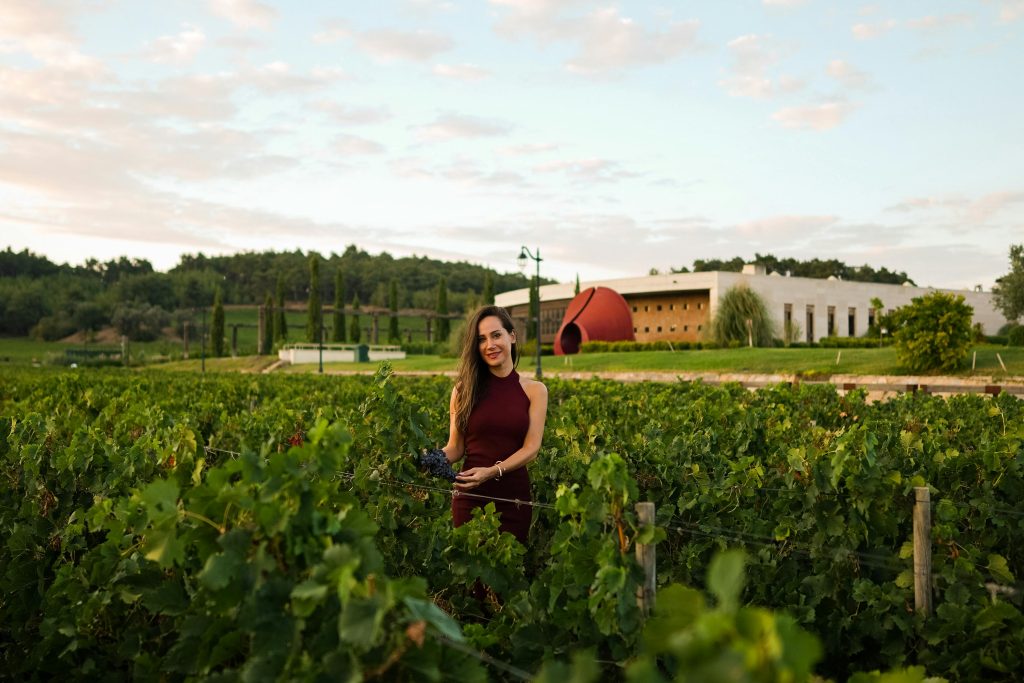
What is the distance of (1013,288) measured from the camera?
135ft

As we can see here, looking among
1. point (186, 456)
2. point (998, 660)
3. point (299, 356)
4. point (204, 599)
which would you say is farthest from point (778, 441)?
point (299, 356)

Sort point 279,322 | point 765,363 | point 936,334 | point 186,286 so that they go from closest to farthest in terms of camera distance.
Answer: point 936,334 → point 765,363 → point 279,322 → point 186,286

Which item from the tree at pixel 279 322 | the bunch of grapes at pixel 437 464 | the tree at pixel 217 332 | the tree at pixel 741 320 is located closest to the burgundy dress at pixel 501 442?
the bunch of grapes at pixel 437 464

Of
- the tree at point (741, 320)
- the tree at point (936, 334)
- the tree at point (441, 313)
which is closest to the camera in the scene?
the tree at point (936, 334)

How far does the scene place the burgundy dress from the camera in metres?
4.71

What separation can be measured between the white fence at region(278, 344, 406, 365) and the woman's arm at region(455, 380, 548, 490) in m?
53.0

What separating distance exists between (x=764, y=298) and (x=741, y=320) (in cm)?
444

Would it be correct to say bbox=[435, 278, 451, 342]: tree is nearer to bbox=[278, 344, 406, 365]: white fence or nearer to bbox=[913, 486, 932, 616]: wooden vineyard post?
bbox=[278, 344, 406, 365]: white fence

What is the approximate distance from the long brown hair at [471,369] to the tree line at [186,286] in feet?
278

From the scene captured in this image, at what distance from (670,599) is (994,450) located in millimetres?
4217

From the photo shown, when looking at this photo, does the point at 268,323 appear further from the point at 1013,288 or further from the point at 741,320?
the point at 1013,288

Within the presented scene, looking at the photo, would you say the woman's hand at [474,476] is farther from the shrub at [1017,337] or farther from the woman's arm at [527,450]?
the shrub at [1017,337]

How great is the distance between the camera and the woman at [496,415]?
15.4 feet

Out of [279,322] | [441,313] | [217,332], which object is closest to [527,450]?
[441,313]
